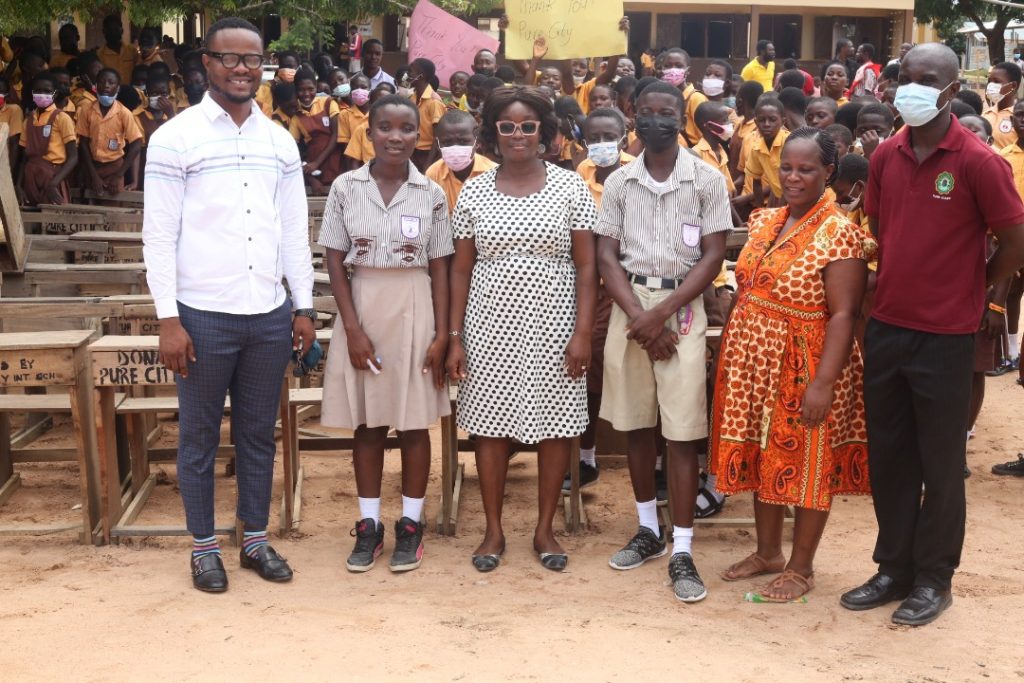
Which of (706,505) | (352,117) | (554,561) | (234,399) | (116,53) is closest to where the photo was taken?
(234,399)

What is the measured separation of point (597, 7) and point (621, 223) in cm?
503

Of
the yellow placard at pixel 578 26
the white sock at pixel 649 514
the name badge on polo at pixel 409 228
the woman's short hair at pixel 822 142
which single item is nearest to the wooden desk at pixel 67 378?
the name badge on polo at pixel 409 228

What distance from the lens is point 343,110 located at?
12.1 metres

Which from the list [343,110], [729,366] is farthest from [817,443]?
[343,110]

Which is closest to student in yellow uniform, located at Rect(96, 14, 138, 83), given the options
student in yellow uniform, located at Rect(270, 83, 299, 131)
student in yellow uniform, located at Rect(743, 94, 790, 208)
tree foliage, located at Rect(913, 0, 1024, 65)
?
student in yellow uniform, located at Rect(270, 83, 299, 131)

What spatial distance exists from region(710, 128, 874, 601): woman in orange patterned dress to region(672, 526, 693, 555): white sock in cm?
34

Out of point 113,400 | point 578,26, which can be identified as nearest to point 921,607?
point 113,400

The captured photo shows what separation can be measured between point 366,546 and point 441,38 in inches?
286

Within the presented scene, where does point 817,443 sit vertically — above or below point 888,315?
below

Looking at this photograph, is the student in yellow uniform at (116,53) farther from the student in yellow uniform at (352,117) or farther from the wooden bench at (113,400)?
the wooden bench at (113,400)

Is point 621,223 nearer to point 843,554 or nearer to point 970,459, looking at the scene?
point 843,554

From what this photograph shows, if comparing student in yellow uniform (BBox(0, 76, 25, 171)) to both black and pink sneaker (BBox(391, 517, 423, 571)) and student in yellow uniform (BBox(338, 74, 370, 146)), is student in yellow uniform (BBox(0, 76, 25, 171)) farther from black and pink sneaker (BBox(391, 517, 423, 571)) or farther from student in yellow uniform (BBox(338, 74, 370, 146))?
black and pink sneaker (BBox(391, 517, 423, 571))

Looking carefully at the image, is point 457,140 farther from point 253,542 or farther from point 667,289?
point 253,542

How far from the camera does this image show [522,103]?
4.83 metres
